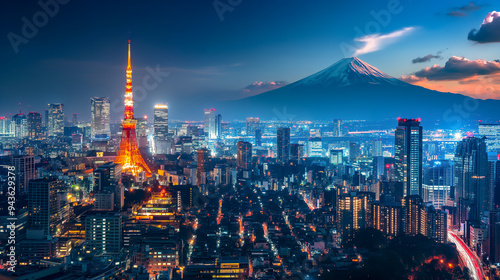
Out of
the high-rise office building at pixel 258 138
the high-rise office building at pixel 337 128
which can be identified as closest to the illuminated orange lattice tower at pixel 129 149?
the high-rise office building at pixel 258 138

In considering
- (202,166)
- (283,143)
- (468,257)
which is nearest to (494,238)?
(468,257)

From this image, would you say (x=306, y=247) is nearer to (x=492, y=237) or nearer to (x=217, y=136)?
(x=492, y=237)

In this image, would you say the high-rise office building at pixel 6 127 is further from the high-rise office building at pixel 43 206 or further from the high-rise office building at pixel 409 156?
the high-rise office building at pixel 409 156

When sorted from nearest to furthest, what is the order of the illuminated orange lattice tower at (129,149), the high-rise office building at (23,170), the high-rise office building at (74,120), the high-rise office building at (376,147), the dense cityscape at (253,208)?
the dense cityscape at (253,208) → the high-rise office building at (23,170) → the illuminated orange lattice tower at (129,149) → the high-rise office building at (376,147) → the high-rise office building at (74,120)

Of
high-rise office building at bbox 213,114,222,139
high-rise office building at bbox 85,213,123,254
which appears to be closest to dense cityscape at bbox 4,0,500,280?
high-rise office building at bbox 85,213,123,254

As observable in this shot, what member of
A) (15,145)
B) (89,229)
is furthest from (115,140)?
(89,229)

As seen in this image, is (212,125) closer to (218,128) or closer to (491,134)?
(218,128)

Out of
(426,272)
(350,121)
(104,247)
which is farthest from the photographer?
(350,121)
